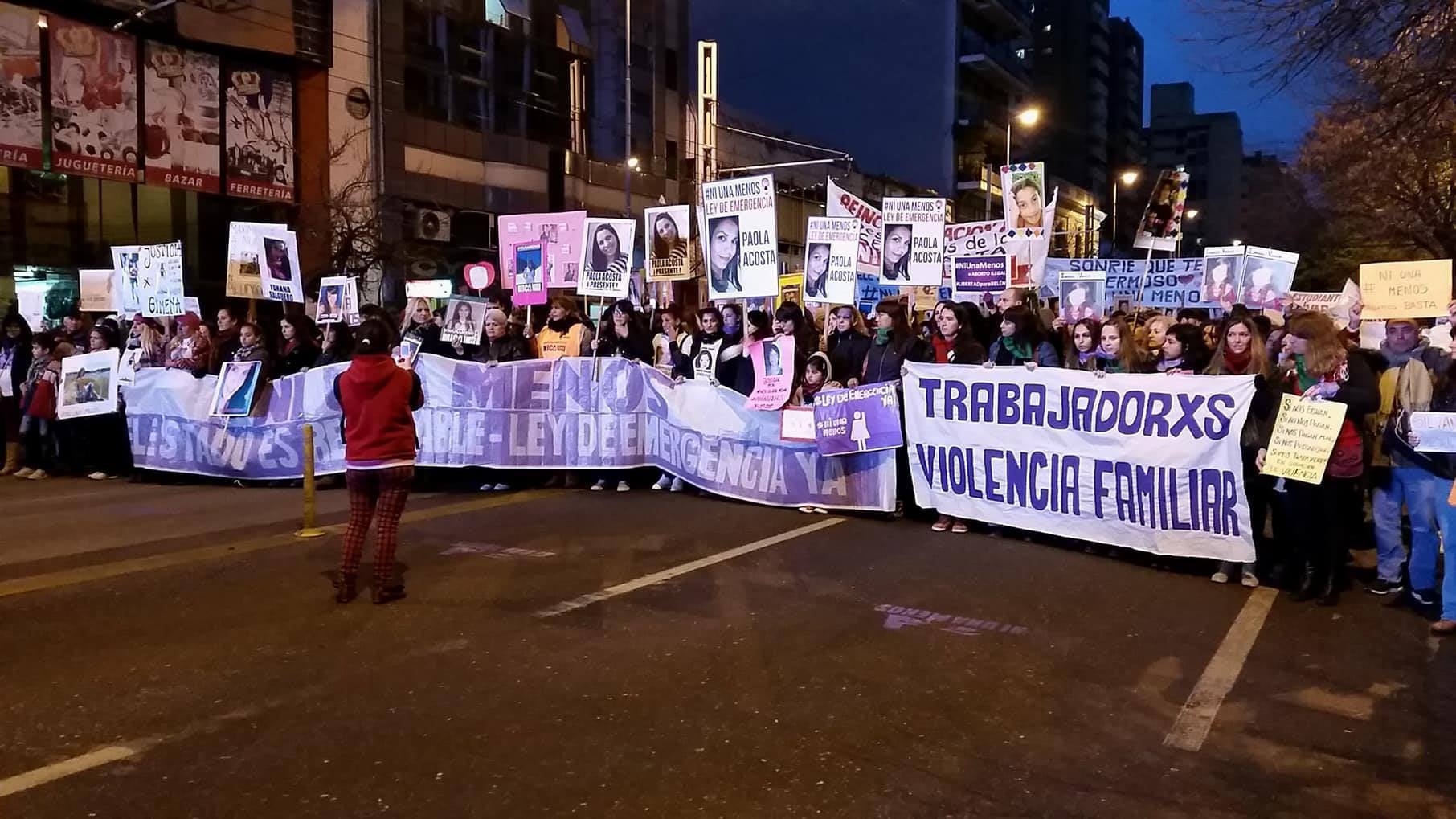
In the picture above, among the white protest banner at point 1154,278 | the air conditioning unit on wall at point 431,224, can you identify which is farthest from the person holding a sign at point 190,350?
the air conditioning unit on wall at point 431,224

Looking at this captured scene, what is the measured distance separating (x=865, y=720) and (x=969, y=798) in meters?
0.78

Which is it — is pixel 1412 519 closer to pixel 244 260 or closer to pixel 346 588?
pixel 346 588

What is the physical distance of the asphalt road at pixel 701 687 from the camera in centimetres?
389

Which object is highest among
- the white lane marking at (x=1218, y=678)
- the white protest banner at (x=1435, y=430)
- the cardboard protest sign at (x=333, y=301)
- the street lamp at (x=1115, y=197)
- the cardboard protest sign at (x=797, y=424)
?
the street lamp at (x=1115, y=197)

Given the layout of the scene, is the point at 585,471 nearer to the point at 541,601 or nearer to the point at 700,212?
the point at 700,212

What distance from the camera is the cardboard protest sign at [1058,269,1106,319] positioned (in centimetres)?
1572

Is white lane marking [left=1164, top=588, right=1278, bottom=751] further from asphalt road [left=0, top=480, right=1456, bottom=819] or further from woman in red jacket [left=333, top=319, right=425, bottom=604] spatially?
woman in red jacket [left=333, top=319, right=425, bottom=604]

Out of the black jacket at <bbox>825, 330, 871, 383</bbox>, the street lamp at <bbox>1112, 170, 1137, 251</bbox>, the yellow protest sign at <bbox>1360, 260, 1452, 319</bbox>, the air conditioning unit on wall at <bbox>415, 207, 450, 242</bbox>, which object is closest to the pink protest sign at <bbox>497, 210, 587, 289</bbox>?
the black jacket at <bbox>825, 330, 871, 383</bbox>

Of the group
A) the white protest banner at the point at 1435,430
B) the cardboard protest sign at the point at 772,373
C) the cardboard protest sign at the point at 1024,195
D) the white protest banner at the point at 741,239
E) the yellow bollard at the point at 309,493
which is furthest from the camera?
the cardboard protest sign at the point at 1024,195

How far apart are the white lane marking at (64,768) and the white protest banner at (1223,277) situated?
14.5 m

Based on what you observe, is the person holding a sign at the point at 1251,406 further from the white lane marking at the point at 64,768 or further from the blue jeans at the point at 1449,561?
the white lane marking at the point at 64,768

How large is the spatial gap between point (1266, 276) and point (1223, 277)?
56 cm

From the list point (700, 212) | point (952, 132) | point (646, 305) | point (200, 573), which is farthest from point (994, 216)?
point (200, 573)

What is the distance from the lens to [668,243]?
12586 mm
